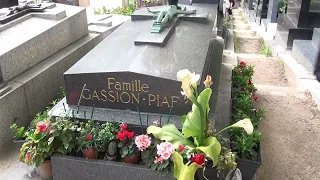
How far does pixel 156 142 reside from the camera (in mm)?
2838

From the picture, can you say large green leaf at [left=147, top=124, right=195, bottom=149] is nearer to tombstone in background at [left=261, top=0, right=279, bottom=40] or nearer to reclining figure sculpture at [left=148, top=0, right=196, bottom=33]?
reclining figure sculpture at [left=148, top=0, right=196, bottom=33]

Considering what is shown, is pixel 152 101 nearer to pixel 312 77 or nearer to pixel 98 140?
pixel 98 140

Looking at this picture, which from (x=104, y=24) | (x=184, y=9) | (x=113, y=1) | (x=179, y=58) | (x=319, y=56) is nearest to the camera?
(x=179, y=58)

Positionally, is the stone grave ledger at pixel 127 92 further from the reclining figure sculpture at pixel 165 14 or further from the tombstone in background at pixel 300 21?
the tombstone in background at pixel 300 21

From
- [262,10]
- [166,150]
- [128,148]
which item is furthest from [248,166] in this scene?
[262,10]

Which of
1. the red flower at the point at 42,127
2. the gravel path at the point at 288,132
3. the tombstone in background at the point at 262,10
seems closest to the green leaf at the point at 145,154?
the red flower at the point at 42,127

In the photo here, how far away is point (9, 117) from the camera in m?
3.83

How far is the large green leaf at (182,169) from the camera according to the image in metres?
2.35

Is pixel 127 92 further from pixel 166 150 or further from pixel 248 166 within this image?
pixel 248 166

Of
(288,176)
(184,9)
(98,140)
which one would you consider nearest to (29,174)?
(98,140)

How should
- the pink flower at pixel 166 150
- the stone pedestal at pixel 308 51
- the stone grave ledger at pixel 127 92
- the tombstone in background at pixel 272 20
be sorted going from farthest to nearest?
the tombstone in background at pixel 272 20
the stone pedestal at pixel 308 51
the stone grave ledger at pixel 127 92
the pink flower at pixel 166 150

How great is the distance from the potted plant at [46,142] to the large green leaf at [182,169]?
101cm

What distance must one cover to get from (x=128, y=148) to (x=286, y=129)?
2.81 metres

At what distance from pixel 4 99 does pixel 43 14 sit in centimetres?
188
